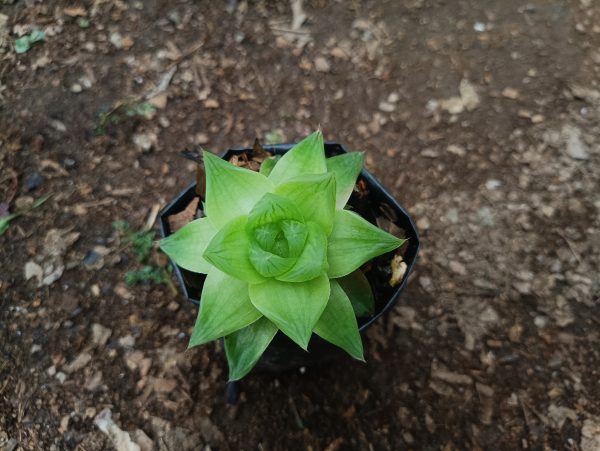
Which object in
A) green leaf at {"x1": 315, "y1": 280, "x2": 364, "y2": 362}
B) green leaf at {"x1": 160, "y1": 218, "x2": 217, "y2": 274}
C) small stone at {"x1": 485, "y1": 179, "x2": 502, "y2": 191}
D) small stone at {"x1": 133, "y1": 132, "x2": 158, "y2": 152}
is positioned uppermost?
green leaf at {"x1": 160, "y1": 218, "x2": 217, "y2": 274}

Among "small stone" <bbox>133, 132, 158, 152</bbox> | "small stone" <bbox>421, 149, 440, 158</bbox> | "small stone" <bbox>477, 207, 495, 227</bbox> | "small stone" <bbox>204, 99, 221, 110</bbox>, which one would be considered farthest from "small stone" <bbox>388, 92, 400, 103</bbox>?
"small stone" <bbox>133, 132, 158, 152</bbox>

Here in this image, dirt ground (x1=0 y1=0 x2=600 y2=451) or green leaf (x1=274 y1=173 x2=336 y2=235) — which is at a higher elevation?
green leaf (x1=274 y1=173 x2=336 y2=235)

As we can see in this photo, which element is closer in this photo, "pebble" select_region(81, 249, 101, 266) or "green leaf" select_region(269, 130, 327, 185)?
"green leaf" select_region(269, 130, 327, 185)

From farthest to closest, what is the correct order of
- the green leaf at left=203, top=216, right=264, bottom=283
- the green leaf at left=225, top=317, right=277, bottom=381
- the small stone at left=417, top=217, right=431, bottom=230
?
the small stone at left=417, top=217, right=431, bottom=230, the green leaf at left=225, top=317, right=277, bottom=381, the green leaf at left=203, top=216, right=264, bottom=283

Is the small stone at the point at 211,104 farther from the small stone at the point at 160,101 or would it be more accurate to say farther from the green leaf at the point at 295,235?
the green leaf at the point at 295,235

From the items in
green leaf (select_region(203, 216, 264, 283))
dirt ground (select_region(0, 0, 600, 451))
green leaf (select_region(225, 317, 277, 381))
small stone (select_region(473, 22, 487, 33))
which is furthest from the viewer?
small stone (select_region(473, 22, 487, 33))

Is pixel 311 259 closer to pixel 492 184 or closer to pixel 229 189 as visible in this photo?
pixel 229 189

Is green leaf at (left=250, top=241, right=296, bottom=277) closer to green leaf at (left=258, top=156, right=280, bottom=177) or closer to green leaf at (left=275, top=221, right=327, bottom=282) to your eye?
green leaf at (left=275, top=221, right=327, bottom=282)

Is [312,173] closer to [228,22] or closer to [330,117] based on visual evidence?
[330,117]
